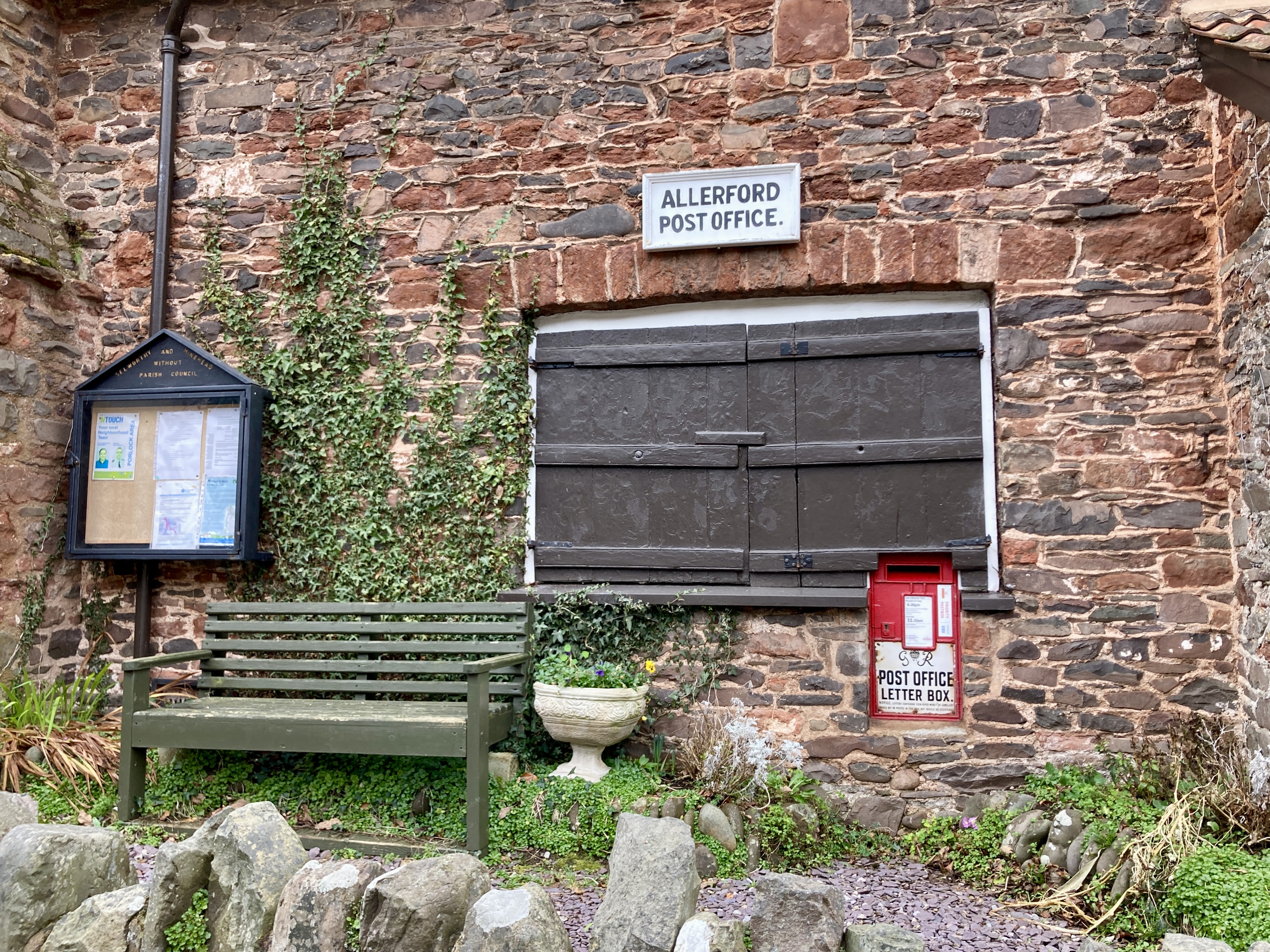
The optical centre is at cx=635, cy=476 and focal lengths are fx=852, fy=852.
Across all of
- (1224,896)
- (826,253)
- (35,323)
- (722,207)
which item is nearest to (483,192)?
(722,207)

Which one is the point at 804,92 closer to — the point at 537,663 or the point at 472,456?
the point at 472,456

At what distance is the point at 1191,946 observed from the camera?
2.18 m

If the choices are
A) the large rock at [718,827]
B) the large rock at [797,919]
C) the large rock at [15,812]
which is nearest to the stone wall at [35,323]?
the large rock at [15,812]

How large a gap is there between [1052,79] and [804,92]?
1.29 meters

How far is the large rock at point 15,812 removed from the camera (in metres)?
2.92

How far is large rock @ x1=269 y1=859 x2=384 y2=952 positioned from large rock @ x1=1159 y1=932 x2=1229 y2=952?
218 cm

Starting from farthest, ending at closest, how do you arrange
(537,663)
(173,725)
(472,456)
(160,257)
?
(160,257) → (472,456) → (537,663) → (173,725)

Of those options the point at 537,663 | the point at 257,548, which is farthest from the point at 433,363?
the point at 537,663

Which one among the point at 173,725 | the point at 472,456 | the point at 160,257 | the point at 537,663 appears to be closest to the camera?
the point at 173,725

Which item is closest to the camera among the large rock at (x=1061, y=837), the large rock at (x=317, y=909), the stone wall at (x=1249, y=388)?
the large rock at (x=317, y=909)

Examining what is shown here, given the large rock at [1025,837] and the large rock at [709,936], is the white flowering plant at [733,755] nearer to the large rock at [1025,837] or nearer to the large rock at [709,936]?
the large rock at [1025,837]

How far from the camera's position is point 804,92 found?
15.6 ft

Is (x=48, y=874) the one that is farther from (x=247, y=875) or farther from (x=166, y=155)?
(x=166, y=155)

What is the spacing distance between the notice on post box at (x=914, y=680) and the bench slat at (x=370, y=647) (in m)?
1.94
